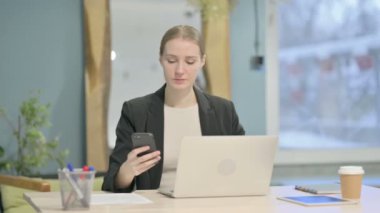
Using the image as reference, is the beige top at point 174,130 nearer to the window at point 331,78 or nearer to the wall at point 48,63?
the wall at point 48,63

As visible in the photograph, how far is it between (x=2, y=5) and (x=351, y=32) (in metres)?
2.52

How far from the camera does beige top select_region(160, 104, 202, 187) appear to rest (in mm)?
2631

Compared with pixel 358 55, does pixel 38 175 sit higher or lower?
lower

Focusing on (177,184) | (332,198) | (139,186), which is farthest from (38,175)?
(332,198)

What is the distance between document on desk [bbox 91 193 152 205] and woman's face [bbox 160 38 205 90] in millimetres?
557

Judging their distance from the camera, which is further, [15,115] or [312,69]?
[312,69]

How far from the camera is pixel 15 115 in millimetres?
A: 4074

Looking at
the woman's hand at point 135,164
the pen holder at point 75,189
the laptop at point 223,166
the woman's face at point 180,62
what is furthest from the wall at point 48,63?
the pen holder at point 75,189

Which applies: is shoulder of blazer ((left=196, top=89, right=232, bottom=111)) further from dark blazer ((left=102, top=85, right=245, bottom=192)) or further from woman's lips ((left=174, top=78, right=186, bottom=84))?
woman's lips ((left=174, top=78, right=186, bottom=84))

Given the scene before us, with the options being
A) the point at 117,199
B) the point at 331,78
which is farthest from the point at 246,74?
the point at 117,199

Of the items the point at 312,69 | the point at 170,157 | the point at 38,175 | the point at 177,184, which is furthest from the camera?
the point at 312,69

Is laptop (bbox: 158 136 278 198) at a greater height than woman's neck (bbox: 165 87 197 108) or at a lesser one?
lesser

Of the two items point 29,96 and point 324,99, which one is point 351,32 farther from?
point 29,96

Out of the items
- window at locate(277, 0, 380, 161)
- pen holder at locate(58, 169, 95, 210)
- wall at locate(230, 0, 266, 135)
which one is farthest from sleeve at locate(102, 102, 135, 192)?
window at locate(277, 0, 380, 161)
